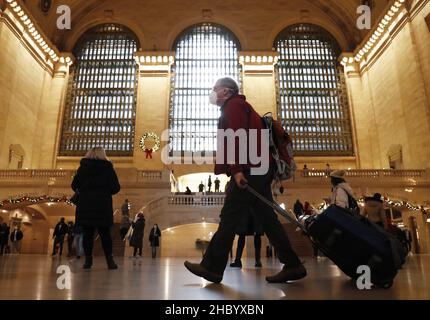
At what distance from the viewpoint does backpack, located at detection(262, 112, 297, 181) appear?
322 cm

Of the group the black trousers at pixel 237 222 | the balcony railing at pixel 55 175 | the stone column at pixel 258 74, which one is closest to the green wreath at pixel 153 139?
the balcony railing at pixel 55 175

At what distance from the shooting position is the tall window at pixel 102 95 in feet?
77.0

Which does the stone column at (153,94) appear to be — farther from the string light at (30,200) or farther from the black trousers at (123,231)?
the black trousers at (123,231)

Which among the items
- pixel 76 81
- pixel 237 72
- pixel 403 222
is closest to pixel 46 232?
pixel 76 81

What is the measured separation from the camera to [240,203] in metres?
3.01

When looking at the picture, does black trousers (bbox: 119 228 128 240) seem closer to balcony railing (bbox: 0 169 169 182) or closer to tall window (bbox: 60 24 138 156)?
balcony railing (bbox: 0 169 169 182)

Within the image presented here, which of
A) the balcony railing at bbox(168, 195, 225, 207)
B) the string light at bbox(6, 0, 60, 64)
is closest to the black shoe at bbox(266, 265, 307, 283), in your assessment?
the balcony railing at bbox(168, 195, 225, 207)

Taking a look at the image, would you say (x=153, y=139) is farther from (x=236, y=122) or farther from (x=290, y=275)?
(x=290, y=275)

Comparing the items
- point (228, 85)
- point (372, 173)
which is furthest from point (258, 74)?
point (228, 85)

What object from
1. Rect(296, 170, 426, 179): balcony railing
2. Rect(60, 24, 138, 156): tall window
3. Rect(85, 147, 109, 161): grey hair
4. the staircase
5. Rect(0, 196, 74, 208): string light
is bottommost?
the staircase

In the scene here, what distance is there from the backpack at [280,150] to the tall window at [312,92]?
2041 cm

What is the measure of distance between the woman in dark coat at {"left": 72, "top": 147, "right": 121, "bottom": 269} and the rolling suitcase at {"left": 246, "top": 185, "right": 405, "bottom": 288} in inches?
89.2

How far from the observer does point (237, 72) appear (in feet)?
82.1
